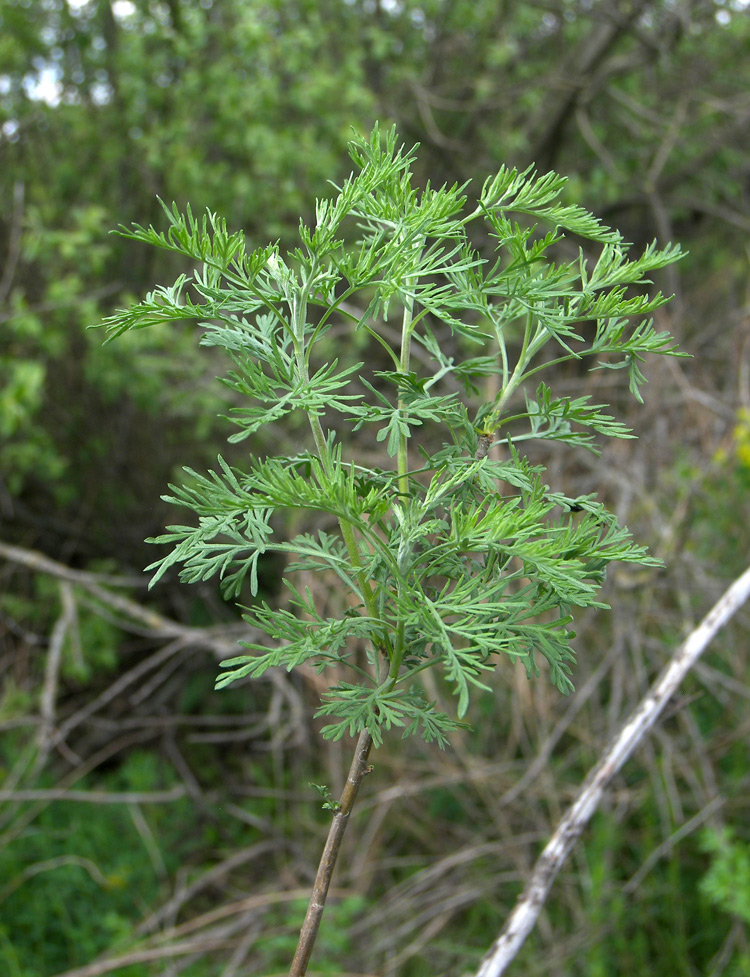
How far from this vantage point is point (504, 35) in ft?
17.6

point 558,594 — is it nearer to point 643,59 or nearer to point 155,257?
point 155,257

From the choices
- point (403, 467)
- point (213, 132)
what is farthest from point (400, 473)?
point (213, 132)

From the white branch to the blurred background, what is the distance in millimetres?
1163

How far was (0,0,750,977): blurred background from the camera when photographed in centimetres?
307

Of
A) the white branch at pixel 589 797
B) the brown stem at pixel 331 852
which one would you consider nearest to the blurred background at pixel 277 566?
the white branch at pixel 589 797

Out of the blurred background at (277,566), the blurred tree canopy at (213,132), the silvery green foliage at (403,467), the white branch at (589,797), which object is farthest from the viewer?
the blurred tree canopy at (213,132)

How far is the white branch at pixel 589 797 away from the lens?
3.72 ft

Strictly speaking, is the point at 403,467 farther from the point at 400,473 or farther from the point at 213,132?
the point at 213,132

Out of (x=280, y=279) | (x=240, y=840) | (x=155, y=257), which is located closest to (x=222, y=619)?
(x=240, y=840)

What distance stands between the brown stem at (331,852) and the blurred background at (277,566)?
174 centimetres

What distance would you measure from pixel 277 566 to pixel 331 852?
3.86 metres

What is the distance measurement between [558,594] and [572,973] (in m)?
2.70

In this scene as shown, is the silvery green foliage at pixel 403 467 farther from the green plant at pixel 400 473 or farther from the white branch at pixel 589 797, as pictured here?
the white branch at pixel 589 797

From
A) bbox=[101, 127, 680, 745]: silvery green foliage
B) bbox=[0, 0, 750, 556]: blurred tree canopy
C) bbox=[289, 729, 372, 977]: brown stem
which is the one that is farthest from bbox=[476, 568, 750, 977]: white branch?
bbox=[0, 0, 750, 556]: blurred tree canopy
